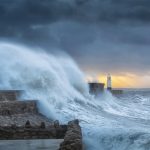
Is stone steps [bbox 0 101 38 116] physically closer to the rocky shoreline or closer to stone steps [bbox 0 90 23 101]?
the rocky shoreline

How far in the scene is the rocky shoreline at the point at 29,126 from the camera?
11918 mm

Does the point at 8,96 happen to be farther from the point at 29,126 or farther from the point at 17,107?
the point at 29,126

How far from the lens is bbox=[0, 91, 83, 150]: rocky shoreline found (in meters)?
11.9

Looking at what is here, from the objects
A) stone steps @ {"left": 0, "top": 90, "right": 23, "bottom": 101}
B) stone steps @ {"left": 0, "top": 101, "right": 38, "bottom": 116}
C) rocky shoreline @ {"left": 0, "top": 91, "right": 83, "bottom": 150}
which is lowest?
rocky shoreline @ {"left": 0, "top": 91, "right": 83, "bottom": 150}

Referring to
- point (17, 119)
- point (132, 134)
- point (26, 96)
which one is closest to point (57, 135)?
point (17, 119)

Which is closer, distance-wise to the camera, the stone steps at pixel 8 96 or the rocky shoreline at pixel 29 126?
the rocky shoreline at pixel 29 126

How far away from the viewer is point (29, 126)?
56.7ft

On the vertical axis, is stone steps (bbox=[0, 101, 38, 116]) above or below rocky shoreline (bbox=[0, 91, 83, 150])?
above

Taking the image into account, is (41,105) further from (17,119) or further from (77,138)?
(77,138)

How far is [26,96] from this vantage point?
90.9 feet

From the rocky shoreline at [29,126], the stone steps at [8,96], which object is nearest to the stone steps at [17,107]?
the rocky shoreline at [29,126]

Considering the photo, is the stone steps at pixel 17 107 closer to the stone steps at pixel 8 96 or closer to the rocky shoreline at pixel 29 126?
the rocky shoreline at pixel 29 126

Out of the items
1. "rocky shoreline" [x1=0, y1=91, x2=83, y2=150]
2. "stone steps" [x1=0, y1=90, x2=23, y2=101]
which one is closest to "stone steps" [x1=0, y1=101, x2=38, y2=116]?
"rocky shoreline" [x1=0, y1=91, x2=83, y2=150]

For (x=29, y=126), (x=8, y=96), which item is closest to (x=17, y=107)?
(x=8, y=96)
